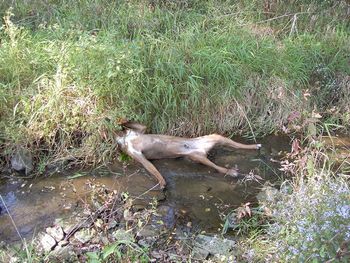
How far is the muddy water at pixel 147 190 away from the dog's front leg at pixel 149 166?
89 millimetres

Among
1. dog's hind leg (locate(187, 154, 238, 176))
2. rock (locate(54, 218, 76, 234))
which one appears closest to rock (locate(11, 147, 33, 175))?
rock (locate(54, 218, 76, 234))

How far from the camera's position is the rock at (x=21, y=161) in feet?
16.5

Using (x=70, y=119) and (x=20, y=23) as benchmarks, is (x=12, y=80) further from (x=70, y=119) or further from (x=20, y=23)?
(x=20, y=23)

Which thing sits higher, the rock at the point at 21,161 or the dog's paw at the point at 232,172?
the rock at the point at 21,161

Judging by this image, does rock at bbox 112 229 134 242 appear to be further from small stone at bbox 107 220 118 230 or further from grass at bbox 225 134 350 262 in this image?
grass at bbox 225 134 350 262

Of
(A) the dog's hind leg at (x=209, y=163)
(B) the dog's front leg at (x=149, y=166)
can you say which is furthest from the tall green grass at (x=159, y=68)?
(A) the dog's hind leg at (x=209, y=163)

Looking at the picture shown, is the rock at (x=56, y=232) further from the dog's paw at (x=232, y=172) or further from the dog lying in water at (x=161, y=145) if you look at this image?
the dog's paw at (x=232, y=172)

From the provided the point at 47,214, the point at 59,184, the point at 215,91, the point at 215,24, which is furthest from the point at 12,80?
the point at 215,24

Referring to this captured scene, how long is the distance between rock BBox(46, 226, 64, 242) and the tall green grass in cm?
124

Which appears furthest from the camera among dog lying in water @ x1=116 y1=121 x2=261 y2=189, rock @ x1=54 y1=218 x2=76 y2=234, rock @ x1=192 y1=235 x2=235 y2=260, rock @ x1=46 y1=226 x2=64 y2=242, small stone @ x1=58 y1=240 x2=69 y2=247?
dog lying in water @ x1=116 y1=121 x2=261 y2=189

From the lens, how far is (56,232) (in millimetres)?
4055

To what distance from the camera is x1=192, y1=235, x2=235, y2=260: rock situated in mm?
3736

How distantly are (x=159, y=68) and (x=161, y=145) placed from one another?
1003 millimetres

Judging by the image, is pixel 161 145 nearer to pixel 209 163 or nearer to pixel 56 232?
pixel 209 163
